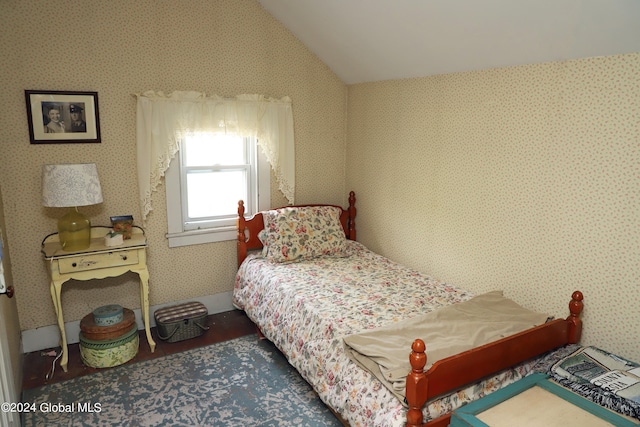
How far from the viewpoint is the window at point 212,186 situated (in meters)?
3.38

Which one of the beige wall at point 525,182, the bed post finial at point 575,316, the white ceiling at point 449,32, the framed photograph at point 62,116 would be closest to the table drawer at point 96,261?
the framed photograph at point 62,116

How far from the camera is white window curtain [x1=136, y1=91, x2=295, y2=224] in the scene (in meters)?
3.16

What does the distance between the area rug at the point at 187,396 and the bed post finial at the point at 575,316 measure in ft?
4.34

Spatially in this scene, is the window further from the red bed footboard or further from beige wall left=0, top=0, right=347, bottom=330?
the red bed footboard

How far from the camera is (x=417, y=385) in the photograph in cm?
172

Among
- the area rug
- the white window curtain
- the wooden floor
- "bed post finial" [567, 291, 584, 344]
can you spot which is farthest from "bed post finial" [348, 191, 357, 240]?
"bed post finial" [567, 291, 584, 344]

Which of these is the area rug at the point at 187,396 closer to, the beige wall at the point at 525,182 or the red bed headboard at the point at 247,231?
the red bed headboard at the point at 247,231

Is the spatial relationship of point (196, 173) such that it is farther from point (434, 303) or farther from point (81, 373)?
point (434, 303)

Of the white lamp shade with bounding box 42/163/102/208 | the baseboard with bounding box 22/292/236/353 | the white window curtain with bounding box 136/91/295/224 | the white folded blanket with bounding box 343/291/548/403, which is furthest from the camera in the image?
the white window curtain with bounding box 136/91/295/224

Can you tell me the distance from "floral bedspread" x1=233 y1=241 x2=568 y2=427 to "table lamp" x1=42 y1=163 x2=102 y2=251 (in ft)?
3.97

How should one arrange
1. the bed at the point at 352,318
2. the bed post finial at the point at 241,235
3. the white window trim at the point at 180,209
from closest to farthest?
the bed at the point at 352,318 < the white window trim at the point at 180,209 < the bed post finial at the point at 241,235

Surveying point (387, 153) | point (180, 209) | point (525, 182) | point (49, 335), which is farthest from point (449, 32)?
point (49, 335)

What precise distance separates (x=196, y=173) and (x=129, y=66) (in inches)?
35.5

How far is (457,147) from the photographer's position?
2.93 m
